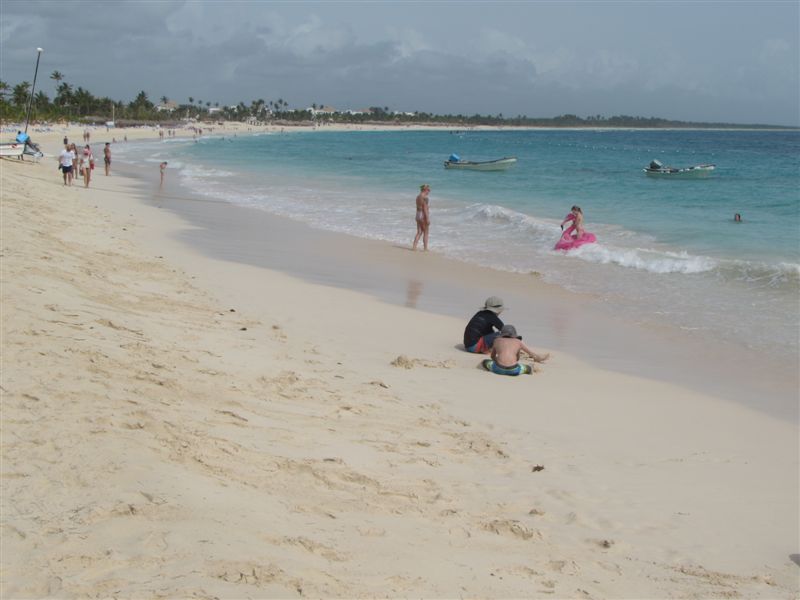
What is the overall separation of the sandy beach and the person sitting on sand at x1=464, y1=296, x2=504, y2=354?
222 mm

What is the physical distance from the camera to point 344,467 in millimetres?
5070

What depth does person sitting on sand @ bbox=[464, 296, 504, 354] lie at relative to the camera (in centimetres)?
891

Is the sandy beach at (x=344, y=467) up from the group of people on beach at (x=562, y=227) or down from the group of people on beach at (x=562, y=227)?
down

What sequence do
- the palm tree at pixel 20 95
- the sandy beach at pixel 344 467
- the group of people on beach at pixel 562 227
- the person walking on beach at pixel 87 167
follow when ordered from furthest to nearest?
the palm tree at pixel 20 95, the person walking on beach at pixel 87 167, the group of people on beach at pixel 562 227, the sandy beach at pixel 344 467

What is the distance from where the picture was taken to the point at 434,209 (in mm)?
25906

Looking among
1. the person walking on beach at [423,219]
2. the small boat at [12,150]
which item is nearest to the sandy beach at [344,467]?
the person walking on beach at [423,219]

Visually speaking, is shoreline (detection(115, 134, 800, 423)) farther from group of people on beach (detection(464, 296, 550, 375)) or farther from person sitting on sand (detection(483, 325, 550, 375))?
person sitting on sand (detection(483, 325, 550, 375))

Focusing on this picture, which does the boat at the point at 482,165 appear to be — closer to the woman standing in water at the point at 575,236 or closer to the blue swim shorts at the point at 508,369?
the woman standing in water at the point at 575,236

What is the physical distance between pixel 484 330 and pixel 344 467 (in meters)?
4.27

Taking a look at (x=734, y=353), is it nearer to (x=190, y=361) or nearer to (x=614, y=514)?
(x=614, y=514)

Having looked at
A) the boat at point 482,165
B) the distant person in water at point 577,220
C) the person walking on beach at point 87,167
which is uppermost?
the boat at point 482,165

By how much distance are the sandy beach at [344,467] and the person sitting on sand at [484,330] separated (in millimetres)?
222

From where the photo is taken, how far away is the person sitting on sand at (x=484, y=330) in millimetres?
8906

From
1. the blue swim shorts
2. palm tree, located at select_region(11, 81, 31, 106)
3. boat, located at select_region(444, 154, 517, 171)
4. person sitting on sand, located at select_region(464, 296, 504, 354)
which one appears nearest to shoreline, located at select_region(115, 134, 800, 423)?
person sitting on sand, located at select_region(464, 296, 504, 354)
